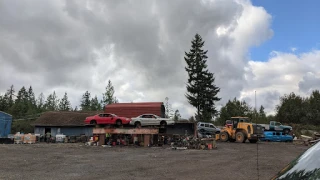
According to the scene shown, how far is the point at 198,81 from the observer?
6200cm

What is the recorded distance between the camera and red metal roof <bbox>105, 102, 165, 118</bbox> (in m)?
34.5

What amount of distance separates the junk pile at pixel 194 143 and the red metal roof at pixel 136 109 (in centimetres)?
574

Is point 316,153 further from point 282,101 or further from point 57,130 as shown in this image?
point 282,101

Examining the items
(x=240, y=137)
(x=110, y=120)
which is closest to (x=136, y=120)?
(x=110, y=120)

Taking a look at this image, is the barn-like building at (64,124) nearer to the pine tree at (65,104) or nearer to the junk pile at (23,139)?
the junk pile at (23,139)

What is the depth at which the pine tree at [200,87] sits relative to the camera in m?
60.1

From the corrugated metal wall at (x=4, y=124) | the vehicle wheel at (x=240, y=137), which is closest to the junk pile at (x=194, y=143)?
the vehicle wheel at (x=240, y=137)

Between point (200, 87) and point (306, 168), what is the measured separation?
5856 cm

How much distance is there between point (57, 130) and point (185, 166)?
3997 cm

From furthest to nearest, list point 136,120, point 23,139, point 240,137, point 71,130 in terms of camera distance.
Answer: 1. point 71,130
2. point 23,139
3. point 240,137
4. point 136,120

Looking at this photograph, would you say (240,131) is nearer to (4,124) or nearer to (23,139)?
(23,139)

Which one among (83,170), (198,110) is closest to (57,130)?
(198,110)

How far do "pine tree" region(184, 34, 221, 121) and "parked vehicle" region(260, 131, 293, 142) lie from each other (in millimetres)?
19642

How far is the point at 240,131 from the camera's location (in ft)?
112
